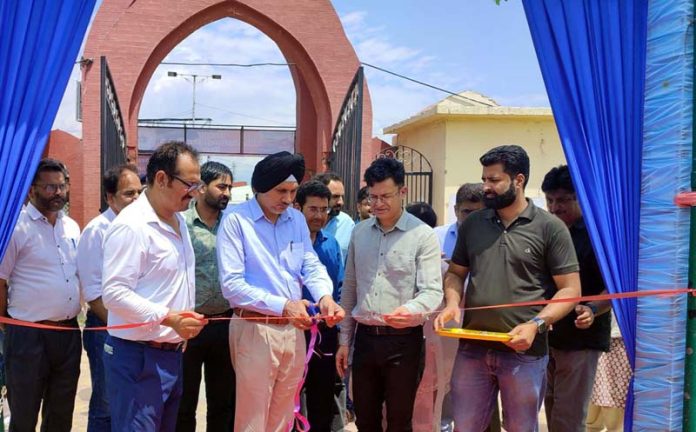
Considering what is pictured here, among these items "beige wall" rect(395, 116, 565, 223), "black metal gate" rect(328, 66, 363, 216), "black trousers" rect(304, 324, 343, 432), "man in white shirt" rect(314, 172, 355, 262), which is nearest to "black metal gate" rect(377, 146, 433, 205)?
"beige wall" rect(395, 116, 565, 223)

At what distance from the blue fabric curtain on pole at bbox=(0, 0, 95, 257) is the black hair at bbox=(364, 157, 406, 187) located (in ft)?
5.50

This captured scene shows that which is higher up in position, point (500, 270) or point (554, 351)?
point (500, 270)

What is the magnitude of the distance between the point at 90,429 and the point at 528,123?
9.16 meters

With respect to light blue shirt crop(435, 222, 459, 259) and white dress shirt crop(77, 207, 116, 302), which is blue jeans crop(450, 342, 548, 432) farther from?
white dress shirt crop(77, 207, 116, 302)

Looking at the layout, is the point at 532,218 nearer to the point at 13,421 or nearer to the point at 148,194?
the point at 148,194

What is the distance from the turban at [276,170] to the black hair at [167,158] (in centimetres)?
44

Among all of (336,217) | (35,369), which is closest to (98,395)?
(35,369)

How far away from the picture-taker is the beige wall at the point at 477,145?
1091 cm

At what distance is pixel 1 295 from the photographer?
137 inches

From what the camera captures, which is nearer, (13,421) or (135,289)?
(135,289)

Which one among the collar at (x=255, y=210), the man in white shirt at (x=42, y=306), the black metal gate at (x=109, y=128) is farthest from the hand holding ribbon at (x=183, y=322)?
the black metal gate at (x=109, y=128)

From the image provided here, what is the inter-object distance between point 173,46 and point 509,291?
820cm

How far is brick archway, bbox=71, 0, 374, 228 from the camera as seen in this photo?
9234 mm

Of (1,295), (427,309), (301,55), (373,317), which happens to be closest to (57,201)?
(1,295)
